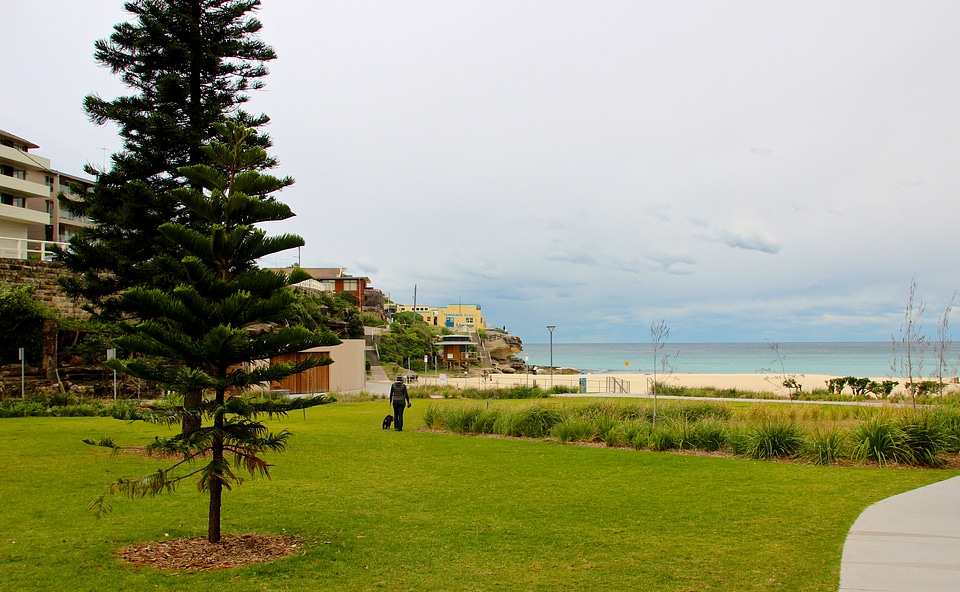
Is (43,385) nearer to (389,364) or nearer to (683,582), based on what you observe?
(683,582)

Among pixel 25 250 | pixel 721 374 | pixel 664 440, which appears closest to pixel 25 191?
pixel 25 250

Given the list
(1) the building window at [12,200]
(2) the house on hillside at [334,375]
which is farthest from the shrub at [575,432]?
(1) the building window at [12,200]

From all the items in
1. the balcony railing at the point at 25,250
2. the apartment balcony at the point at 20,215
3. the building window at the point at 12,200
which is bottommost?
the balcony railing at the point at 25,250

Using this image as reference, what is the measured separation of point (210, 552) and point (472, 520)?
255 centimetres

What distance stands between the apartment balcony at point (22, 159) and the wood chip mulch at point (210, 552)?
4174 centimetres

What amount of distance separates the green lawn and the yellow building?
8366 centimetres

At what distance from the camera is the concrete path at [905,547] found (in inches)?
180

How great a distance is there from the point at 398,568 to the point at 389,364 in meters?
48.6

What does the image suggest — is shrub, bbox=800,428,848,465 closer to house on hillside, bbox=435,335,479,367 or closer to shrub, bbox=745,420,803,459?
shrub, bbox=745,420,803,459

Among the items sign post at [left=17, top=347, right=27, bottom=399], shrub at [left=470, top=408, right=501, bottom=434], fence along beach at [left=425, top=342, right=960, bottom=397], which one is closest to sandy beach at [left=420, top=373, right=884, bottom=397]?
fence along beach at [left=425, top=342, right=960, bottom=397]

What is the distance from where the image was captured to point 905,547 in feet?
17.8

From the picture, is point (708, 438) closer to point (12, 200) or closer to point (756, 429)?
point (756, 429)

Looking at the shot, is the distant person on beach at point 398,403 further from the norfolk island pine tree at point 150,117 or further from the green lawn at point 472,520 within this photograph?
the norfolk island pine tree at point 150,117

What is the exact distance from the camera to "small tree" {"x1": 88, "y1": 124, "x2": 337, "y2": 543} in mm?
5410
